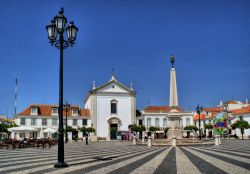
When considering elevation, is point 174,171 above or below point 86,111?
below

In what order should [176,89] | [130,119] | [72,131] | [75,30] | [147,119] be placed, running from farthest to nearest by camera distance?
1. [147,119]
2. [130,119]
3. [72,131]
4. [176,89]
5. [75,30]

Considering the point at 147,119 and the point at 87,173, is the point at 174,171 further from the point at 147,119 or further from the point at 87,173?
the point at 147,119

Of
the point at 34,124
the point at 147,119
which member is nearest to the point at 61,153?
the point at 34,124

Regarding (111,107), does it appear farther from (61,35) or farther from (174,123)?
(61,35)

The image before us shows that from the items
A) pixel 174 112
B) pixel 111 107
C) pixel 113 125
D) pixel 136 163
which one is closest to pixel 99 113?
pixel 111 107

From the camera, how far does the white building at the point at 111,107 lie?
7012cm

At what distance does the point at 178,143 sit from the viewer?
114 feet

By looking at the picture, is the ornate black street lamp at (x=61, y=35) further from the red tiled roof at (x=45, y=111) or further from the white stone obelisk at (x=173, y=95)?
the red tiled roof at (x=45, y=111)

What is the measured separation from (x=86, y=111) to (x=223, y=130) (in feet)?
113

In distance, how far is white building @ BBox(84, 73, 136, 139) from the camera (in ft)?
230

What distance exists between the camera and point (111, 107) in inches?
2822

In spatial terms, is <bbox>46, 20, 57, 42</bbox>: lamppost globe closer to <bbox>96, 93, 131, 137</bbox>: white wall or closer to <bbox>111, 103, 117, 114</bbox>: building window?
<bbox>96, 93, 131, 137</bbox>: white wall

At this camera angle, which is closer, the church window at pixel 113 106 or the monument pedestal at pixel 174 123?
the monument pedestal at pixel 174 123

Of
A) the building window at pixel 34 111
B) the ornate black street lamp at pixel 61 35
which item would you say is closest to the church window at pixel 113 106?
the building window at pixel 34 111
